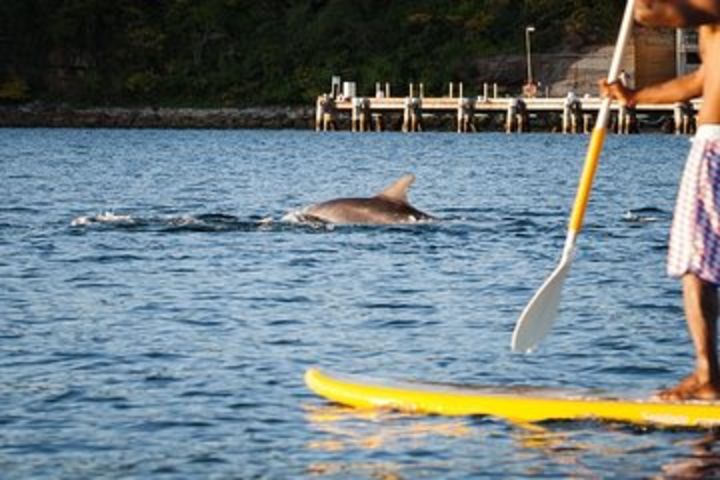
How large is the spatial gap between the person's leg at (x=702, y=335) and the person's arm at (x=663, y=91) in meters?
1.23

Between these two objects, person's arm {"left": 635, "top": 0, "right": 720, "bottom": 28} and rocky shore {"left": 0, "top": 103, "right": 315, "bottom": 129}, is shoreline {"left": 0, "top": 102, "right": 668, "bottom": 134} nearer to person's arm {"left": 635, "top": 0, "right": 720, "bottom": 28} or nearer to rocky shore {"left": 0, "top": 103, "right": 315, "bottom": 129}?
rocky shore {"left": 0, "top": 103, "right": 315, "bottom": 129}

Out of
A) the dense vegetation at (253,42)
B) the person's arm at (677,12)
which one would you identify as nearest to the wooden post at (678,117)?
the dense vegetation at (253,42)

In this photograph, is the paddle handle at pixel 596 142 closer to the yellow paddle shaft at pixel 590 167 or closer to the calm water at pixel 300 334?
the yellow paddle shaft at pixel 590 167

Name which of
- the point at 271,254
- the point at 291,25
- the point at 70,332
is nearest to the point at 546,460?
the point at 70,332

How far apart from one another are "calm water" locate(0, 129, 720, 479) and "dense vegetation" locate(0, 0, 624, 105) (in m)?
80.5

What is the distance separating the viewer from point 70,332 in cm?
A: 2006

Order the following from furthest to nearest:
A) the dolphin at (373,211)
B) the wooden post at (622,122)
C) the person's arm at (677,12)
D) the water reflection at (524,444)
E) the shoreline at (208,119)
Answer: the shoreline at (208,119), the wooden post at (622,122), the dolphin at (373,211), the person's arm at (677,12), the water reflection at (524,444)

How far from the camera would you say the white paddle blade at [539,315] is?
15.2m

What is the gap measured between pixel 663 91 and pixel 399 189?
57.4 ft

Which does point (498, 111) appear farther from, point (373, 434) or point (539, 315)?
point (373, 434)

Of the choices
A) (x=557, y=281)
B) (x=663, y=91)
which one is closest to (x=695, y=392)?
(x=557, y=281)

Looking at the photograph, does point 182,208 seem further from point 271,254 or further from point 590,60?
point 590,60

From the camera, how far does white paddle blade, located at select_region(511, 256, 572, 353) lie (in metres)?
15.2

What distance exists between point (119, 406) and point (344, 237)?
15691 mm
